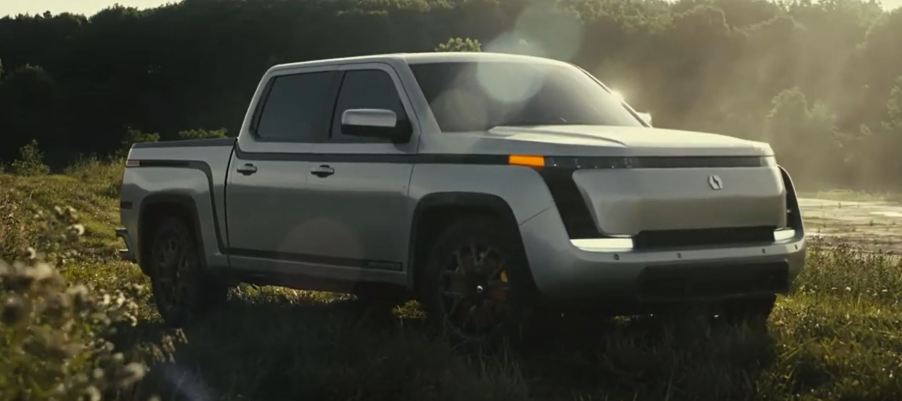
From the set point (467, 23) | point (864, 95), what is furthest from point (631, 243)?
point (467, 23)

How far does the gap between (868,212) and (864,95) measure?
191ft

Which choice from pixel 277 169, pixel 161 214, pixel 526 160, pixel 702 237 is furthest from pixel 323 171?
pixel 702 237

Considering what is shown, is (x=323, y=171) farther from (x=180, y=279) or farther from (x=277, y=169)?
(x=180, y=279)

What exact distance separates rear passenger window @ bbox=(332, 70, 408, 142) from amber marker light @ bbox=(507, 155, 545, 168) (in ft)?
3.90

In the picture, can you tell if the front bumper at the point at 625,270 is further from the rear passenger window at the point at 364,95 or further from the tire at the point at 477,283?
the rear passenger window at the point at 364,95

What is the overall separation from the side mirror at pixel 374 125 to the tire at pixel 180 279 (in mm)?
2247

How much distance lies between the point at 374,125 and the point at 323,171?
28.6 inches

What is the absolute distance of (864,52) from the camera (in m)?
98.9

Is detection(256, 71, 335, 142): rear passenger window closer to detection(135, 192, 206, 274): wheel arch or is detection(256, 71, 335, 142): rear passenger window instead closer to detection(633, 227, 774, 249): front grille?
detection(135, 192, 206, 274): wheel arch

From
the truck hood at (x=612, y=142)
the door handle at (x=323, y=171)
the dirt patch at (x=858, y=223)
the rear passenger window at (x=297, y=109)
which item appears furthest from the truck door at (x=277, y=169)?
the dirt patch at (x=858, y=223)

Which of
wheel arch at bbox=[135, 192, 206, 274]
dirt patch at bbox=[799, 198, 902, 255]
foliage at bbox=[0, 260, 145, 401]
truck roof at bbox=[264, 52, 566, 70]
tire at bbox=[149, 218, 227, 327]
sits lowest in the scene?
dirt patch at bbox=[799, 198, 902, 255]

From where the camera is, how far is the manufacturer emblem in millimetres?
7305

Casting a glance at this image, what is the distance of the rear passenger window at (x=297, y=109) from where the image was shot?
352 inches

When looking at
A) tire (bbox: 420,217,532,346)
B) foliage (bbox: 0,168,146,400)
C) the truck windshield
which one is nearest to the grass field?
tire (bbox: 420,217,532,346)
